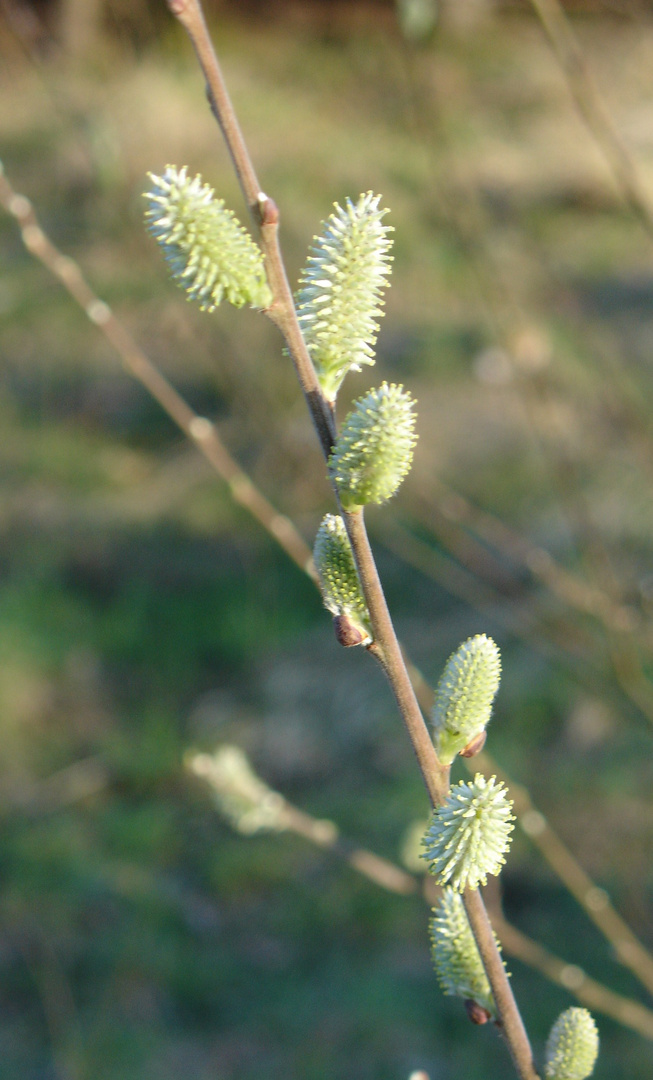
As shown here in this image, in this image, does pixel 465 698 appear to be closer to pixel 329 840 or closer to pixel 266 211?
pixel 266 211

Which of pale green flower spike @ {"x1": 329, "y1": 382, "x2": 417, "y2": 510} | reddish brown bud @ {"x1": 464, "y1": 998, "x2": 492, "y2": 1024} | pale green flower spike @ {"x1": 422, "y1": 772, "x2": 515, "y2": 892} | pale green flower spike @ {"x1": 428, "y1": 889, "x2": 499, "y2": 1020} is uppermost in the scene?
pale green flower spike @ {"x1": 329, "y1": 382, "x2": 417, "y2": 510}

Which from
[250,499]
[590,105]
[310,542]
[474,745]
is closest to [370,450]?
[474,745]

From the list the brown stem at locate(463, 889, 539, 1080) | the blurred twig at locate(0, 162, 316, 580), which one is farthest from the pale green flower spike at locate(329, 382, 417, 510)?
the blurred twig at locate(0, 162, 316, 580)

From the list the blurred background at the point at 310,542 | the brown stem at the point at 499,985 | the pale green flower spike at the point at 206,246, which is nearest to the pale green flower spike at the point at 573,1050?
the brown stem at the point at 499,985

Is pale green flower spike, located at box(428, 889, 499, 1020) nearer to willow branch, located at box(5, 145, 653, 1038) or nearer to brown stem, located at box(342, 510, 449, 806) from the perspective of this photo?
brown stem, located at box(342, 510, 449, 806)

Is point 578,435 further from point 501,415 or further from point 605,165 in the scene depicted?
point 605,165

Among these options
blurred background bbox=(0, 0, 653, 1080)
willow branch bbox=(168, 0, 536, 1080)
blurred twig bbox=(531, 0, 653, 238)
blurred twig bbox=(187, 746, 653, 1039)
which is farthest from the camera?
blurred background bbox=(0, 0, 653, 1080)
